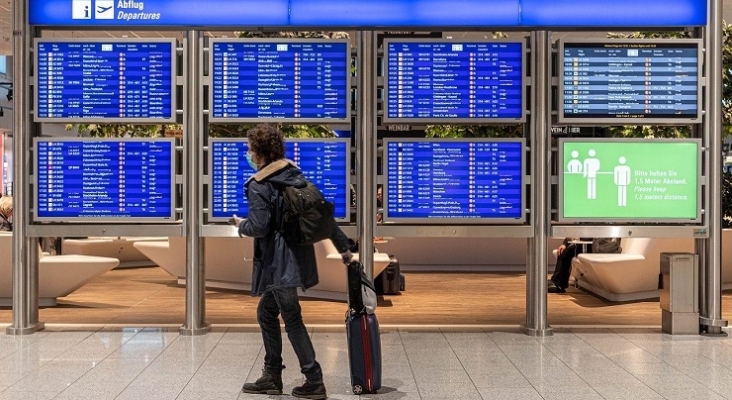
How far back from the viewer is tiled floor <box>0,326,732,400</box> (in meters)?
5.48

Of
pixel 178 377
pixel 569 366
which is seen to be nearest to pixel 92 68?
pixel 178 377

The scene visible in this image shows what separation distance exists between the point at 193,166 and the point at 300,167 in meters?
0.84

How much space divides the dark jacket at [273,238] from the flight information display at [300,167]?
209cm

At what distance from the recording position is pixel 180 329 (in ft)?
25.3

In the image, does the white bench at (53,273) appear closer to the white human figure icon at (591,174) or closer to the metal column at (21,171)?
the metal column at (21,171)

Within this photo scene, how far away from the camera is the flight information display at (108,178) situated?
7.54 meters

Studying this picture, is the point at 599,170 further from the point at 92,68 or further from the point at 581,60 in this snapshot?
the point at 92,68

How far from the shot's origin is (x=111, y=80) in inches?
297

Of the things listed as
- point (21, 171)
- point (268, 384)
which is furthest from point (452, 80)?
point (21, 171)

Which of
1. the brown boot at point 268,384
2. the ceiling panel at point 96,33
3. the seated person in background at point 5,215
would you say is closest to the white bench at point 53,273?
the seated person in background at point 5,215

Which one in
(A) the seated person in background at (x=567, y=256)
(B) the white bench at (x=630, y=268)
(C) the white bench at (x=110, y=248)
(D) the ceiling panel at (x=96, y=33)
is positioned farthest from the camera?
(D) the ceiling panel at (x=96, y=33)

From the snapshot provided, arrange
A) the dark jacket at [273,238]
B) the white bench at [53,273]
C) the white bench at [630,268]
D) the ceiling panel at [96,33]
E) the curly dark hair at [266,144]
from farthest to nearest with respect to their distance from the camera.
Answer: the ceiling panel at [96,33] → the white bench at [630,268] → the white bench at [53,273] → the curly dark hair at [266,144] → the dark jacket at [273,238]

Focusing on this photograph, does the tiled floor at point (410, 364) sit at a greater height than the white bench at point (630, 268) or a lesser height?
lesser

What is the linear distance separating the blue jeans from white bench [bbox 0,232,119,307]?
4961mm
